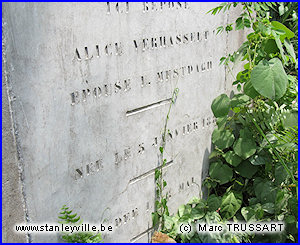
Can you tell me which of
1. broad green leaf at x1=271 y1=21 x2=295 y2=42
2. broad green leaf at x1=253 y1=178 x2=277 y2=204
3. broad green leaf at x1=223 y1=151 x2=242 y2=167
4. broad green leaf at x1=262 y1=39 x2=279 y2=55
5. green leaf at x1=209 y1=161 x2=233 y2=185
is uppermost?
broad green leaf at x1=271 y1=21 x2=295 y2=42

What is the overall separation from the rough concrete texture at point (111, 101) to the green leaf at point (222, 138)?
0.08 m

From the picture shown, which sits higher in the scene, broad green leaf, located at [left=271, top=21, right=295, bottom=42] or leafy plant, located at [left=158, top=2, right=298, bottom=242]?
broad green leaf, located at [left=271, top=21, right=295, bottom=42]

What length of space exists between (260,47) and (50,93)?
133cm

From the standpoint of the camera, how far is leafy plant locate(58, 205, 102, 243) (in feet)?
6.57

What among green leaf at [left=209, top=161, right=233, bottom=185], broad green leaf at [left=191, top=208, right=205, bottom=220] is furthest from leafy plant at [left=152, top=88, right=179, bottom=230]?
green leaf at [left=209, top=161, right=233, bottom=185]

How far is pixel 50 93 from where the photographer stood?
1.86 meters

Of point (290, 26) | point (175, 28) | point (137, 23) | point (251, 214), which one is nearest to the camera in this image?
point (137, 23)

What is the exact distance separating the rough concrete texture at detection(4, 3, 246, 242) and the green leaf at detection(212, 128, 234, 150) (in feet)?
0.28

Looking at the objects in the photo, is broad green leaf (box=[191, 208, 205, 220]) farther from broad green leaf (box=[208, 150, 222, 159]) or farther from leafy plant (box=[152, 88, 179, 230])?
broad green leaf (box=[208, 150, 222, 159])

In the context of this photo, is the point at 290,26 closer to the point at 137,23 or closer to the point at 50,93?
the point at 137,23

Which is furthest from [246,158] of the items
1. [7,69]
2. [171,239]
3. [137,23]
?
[7,69]

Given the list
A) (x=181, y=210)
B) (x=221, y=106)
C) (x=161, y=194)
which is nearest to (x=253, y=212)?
(x=181, y=210)

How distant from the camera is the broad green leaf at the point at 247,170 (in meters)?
2.71

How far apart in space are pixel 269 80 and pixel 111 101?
878mm
